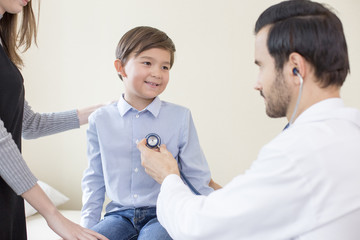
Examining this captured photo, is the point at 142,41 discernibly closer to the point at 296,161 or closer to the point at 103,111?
the point at 103,111

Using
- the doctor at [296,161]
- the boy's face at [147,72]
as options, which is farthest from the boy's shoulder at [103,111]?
the doctor at [296,161]

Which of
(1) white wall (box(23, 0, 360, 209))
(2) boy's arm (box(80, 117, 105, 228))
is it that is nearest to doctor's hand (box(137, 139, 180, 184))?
(2) boy's arm (box(80, 117, 105, 228))

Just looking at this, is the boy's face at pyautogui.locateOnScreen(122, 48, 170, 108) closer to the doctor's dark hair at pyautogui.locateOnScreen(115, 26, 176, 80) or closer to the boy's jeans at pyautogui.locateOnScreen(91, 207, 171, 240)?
the doctor's dark hair at pyautogui.locateOnScreen(115, 26, 176, 80)

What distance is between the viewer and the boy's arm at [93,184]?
149 centimetres

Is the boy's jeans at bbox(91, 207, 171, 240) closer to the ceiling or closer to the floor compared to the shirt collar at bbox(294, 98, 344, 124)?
closer to the floor

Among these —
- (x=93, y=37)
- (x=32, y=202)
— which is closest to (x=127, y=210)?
(x=32, y=202)

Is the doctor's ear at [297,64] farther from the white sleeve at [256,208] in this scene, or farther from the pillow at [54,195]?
the pillow at [54,195]

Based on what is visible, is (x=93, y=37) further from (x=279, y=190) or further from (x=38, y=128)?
(x=279, y=190)

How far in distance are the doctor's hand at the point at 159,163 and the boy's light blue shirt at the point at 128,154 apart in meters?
0.18

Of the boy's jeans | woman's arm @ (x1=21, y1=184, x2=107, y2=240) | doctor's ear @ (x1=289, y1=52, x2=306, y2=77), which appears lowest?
the boy's jeans

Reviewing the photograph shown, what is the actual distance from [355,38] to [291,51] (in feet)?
5.26

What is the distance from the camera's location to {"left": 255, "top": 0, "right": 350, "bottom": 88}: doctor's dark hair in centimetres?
95

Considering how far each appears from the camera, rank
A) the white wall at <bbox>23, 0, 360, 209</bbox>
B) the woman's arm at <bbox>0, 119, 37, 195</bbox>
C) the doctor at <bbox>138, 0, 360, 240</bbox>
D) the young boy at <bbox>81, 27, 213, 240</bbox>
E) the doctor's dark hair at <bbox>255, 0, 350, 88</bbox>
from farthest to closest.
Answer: the white wall at <bbox>23, 0, 360, 209</bbox> < the young boy at <bbox>81, 27, 213, 240</bbox> < the woman's arm at <bbox>0, 119, 37, 195</bbox> < the doctor's dark hair at <bbox>255, 0, 350, 88</bbox> < the doctor at <bbox>138, 0, 360, 240</bbox>

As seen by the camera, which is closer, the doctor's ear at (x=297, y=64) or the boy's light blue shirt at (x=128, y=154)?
the doctor's ear at (x=297, y=64)
